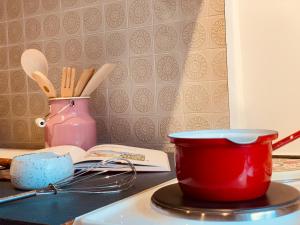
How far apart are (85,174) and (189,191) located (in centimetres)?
35

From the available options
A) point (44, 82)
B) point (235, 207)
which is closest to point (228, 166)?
point (235, 207)

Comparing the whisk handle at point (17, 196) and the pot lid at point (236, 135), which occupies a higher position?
the pot lid at point (236, 135)

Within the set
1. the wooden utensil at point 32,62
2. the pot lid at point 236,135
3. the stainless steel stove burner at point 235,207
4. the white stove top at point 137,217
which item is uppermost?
the wooden utensil at point 32,62

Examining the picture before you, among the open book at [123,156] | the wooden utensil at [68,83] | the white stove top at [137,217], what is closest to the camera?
the white stove top at [137,217]

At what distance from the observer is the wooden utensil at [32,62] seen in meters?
1.15

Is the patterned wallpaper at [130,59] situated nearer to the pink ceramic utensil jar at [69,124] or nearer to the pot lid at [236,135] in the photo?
the pink ceramic utensil jar at [69,124]

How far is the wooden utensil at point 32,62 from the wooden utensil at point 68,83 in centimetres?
12

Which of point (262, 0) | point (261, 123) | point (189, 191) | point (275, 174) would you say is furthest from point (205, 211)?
point (262, 0)

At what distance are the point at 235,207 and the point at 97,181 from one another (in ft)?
1.15

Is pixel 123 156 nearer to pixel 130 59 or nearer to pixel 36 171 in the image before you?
pixel 36 171

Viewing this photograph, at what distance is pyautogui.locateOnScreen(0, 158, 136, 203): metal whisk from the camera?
69cm

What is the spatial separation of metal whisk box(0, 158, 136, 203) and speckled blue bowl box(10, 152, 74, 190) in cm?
2

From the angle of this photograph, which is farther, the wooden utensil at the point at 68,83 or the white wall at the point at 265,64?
the wooden utensil at the point at 68,83

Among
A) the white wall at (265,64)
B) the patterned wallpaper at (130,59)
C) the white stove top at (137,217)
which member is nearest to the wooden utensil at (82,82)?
the patterned wallpaper at (130,59)
